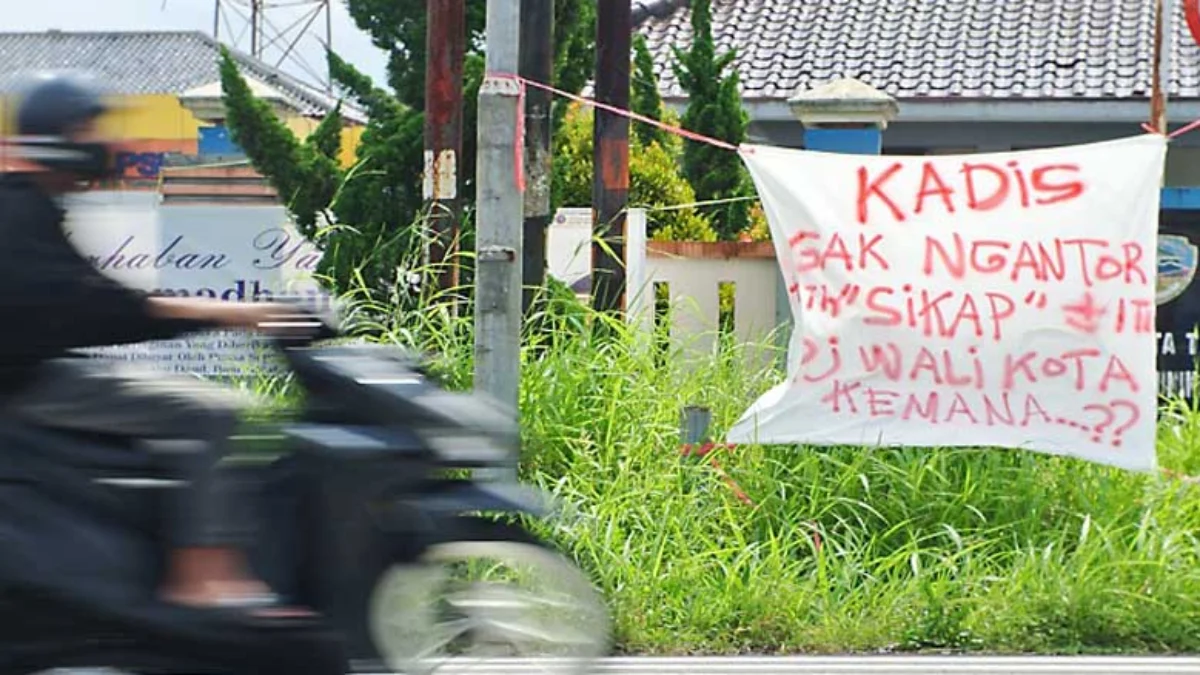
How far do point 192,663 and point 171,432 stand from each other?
1.75ft

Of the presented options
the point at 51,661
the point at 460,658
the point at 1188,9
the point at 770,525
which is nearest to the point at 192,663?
the point at 51,661

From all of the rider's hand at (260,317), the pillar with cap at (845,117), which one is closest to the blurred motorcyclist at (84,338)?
the rider's hand at (260,317)

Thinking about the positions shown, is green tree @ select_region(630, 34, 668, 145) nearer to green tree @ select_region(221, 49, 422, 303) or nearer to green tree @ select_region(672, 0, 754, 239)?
green tree @ select_region(672, 0, 754, 239)

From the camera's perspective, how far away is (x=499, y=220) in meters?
8.02

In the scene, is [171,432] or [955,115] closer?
[171,432]

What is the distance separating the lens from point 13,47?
43.2 m

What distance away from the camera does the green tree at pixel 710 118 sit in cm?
1878

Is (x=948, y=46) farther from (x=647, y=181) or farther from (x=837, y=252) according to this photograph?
(x=837, y=252)

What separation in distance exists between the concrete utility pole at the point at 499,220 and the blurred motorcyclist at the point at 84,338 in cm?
320

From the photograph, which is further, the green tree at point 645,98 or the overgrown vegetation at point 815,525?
the green tree at point 645,98

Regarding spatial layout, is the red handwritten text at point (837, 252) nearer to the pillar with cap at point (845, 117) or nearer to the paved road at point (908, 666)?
the paved road at point (908, 666)

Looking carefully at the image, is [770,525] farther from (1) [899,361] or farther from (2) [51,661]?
(2) [51,661]

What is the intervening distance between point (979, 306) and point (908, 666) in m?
1.86

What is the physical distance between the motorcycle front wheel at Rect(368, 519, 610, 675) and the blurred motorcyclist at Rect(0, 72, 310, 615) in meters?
0.44
